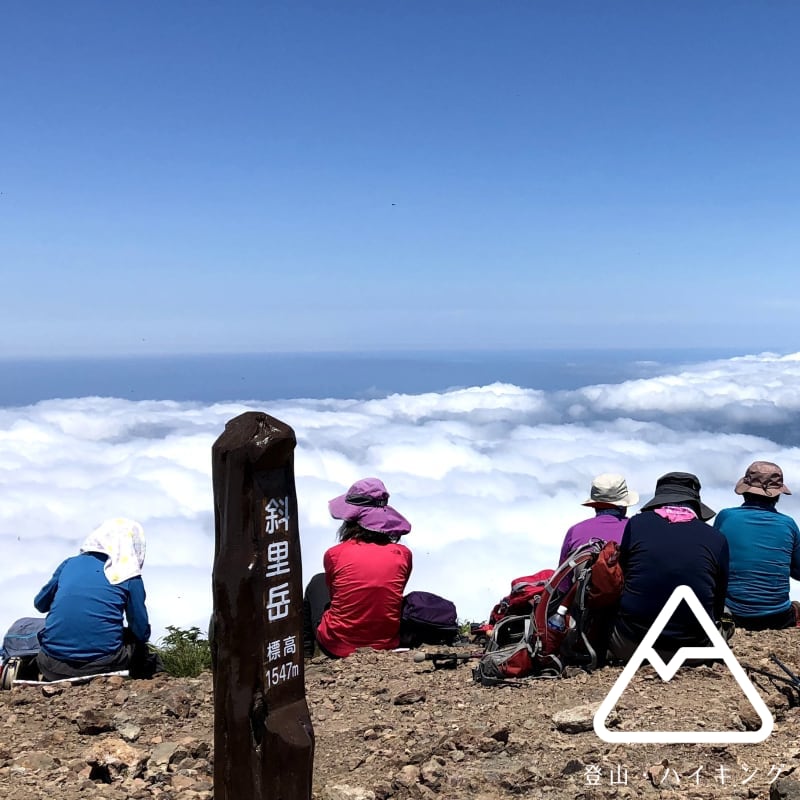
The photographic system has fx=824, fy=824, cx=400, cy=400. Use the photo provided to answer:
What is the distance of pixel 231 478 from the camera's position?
3688 millimetres

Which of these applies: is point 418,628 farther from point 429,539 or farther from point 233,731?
point 429,539

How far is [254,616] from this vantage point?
372 cm

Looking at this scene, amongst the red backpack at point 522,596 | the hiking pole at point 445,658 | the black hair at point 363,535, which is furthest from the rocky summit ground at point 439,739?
the black hair at point 363,535

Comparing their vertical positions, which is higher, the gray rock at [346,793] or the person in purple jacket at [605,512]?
the person in purple jacket at [605,512]

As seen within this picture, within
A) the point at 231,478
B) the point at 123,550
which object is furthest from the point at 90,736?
the point at 231,478

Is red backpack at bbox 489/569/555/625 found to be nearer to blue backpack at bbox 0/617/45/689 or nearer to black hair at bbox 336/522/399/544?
black hair at bbox 336/522/399/544

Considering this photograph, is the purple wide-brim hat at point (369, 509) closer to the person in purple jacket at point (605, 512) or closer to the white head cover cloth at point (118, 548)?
the person in purple jacket at point (605, 512)

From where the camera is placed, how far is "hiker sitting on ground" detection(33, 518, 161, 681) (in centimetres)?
700

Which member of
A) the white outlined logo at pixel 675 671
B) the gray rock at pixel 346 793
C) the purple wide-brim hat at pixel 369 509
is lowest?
the gray rock at pixel 346 793

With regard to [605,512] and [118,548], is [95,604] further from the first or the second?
[605,512]

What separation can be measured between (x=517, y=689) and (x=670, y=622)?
126cm

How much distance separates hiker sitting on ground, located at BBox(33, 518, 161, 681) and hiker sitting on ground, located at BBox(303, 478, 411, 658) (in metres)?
1.67

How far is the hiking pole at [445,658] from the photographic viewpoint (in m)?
7.00

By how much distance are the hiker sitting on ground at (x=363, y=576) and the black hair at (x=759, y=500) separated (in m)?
3.16
